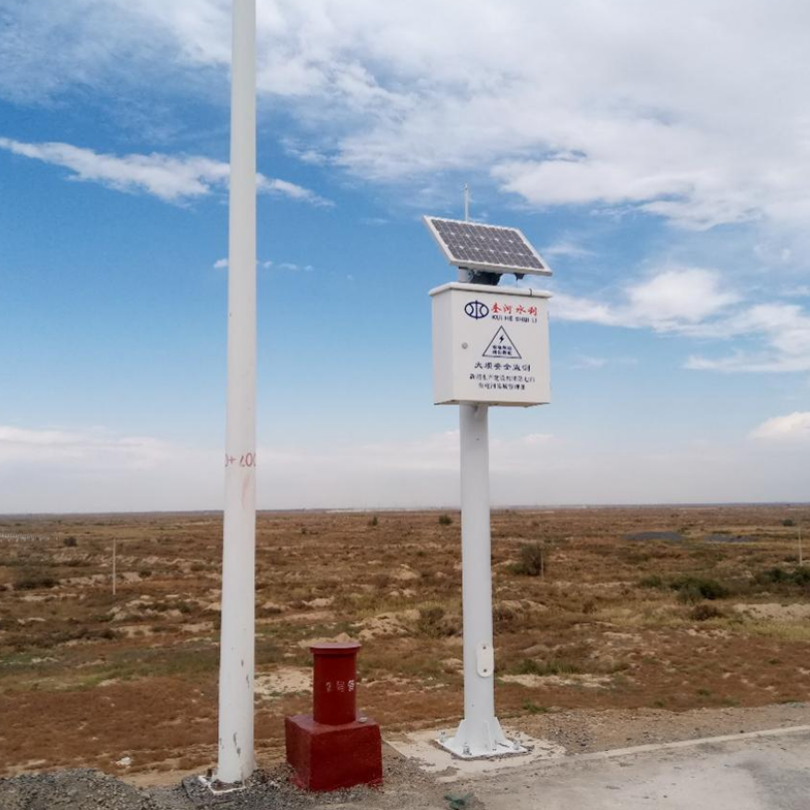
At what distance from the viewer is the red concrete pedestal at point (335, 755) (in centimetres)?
712

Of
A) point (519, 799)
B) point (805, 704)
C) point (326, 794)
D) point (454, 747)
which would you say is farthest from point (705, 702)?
point (326, 794)

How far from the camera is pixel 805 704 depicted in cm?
1109

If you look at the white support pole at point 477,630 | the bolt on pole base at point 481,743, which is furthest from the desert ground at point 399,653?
the white support pole at point 477,630

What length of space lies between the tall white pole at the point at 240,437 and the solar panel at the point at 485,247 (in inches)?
84.7

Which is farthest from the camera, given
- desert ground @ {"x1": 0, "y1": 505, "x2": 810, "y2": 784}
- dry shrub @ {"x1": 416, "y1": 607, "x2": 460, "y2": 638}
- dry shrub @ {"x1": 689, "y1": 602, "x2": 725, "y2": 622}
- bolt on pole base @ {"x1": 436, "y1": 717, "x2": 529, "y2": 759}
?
dry shrub @ {"x1": 689, "y1": 602, "x2": 725, "y2": 622}

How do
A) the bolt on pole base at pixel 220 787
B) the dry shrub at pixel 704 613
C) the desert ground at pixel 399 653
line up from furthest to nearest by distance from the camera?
1. the dry shrub at pixel 704 613
2. the desert ground at pixel 399 653
3. the bolt on pole base at pixel 220 787

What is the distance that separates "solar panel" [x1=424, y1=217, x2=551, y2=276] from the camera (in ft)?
28.5

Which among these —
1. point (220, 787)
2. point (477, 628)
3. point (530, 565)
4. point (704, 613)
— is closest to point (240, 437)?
point (220, 787)

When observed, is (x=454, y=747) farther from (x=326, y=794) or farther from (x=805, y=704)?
(x=805, y=704)

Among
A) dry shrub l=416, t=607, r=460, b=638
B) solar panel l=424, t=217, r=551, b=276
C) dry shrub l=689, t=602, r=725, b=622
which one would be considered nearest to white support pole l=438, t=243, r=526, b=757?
solar panel l=424, t=217, r=551, b=276

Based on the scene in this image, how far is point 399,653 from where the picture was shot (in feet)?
57.7

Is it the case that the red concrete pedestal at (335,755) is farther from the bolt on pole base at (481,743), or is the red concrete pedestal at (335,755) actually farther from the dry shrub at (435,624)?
the dry shrub at (435,624)

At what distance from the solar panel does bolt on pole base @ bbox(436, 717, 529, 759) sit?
4573 millimetres

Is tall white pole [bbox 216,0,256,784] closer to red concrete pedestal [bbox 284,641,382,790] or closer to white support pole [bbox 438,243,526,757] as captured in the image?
red concrete pedestal [bbox 284,641,382,790]
